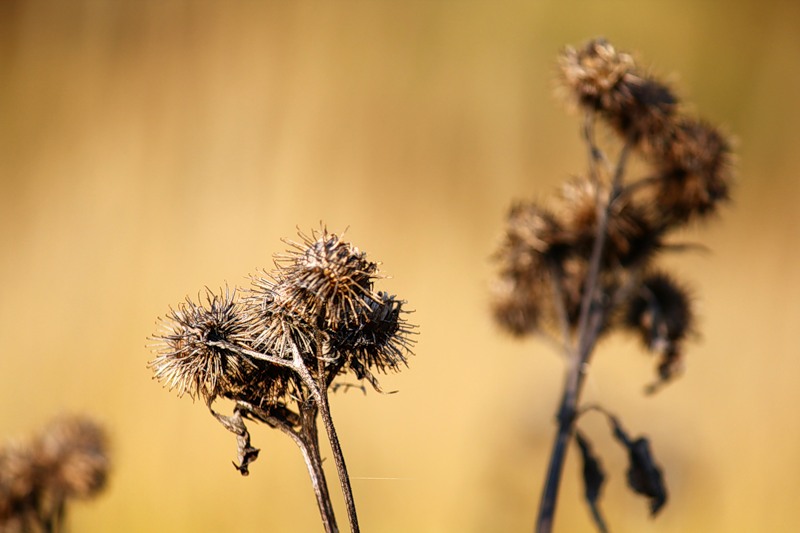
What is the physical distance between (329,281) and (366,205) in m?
5.19

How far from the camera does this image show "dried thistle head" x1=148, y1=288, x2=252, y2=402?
5.09 feet

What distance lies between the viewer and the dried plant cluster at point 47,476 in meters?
2.75

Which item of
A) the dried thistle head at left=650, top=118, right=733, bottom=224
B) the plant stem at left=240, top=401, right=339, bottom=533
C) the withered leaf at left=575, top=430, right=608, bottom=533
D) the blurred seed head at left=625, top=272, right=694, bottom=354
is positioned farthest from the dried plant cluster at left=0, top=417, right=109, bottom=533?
the dried thistle head at left=650, top=118, right=733, bottom=224

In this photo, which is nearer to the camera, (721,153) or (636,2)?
(721,153)

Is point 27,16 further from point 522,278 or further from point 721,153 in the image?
point 721,153

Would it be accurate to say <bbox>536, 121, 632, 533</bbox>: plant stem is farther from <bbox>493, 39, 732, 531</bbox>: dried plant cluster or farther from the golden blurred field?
the golden blurred field

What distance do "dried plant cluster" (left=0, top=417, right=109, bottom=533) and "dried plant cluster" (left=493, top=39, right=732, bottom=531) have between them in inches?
65.4

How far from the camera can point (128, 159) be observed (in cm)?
688

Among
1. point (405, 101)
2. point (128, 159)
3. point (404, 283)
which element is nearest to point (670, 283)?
point (404, 283)

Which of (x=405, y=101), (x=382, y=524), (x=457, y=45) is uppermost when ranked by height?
(x=457, y=45)

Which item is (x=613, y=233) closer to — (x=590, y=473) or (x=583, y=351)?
(x=583, y=351)

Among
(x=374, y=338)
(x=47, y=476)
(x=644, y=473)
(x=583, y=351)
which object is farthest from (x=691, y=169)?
(x=47, y=476)

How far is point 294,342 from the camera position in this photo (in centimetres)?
153

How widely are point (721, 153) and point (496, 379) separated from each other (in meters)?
3.26
